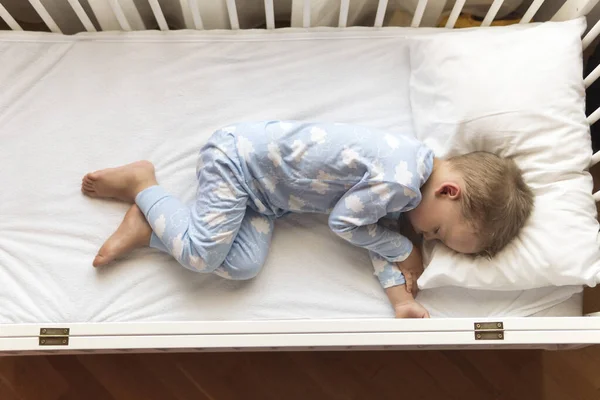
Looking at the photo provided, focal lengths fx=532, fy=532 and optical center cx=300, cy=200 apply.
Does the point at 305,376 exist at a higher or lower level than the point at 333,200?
lower

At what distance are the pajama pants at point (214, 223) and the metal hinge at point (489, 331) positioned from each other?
18.0 inches

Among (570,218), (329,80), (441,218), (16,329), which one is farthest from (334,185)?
(16,329)

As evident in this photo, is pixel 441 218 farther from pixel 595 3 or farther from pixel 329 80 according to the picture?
pixel 595 3

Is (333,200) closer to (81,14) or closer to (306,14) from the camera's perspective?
(306,14)

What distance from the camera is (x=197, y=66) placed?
130 centimetres

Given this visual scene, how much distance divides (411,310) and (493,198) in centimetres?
28

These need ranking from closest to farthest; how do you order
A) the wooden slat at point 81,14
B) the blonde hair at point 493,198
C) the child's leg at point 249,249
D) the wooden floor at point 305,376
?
the blonde hair at point 493,198 < the child's leg at point 249,249 < the wooden slat at point 81,14 < the wooden floor at point 305,376

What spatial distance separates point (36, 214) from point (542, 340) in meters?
1.06

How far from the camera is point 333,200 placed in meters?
1.13

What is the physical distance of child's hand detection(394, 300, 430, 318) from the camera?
1091mm

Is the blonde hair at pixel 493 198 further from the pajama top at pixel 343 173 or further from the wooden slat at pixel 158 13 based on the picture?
the wooden slat at pixel 158 13

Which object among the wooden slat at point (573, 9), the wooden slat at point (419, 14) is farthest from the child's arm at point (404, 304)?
the wooden slat at point (573, 9)

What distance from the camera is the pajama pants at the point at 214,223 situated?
3.55ft

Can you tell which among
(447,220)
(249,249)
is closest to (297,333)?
(249,249)
